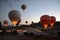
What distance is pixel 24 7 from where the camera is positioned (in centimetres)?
764

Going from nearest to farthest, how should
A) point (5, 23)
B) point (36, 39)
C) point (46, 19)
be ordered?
point (36, 39)
point (46, 19)
point (5, 23)

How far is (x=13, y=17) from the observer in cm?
666

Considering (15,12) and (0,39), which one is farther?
(15,12)

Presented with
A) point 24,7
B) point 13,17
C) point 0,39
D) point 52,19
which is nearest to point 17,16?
point 13,17

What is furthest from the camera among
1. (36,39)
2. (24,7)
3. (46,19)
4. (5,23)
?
(5,23)

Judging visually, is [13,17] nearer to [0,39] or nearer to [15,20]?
[15,20]

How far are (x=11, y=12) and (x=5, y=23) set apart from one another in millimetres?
3625

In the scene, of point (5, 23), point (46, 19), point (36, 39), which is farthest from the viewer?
point (5, 23)

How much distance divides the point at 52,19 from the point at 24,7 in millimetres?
1560

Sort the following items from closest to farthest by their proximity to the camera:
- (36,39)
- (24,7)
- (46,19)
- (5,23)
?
(36,39) < (46,19) < (24,7) < (5,23)

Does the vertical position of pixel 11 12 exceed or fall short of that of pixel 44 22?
it exceeds it

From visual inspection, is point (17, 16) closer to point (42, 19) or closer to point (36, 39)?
point (42, 19)

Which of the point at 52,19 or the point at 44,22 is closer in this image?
the point at 44,22

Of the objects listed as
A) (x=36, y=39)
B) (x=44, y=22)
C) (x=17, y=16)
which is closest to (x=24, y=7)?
(x=17, y=16)
